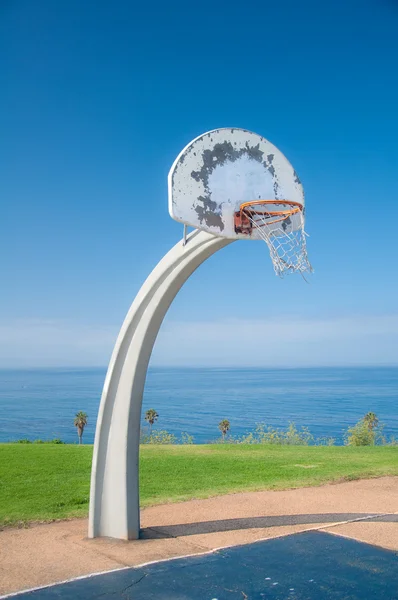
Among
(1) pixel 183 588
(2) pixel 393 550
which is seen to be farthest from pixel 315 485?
(1) pixel 183 588

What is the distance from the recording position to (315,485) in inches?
431

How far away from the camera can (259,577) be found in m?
6.11

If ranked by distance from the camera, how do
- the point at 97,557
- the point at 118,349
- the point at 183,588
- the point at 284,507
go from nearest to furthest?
the point at 183,588, the point at 97,557, the point at 118,349, the point at 284,507

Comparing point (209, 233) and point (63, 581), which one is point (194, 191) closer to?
point (209, 233)

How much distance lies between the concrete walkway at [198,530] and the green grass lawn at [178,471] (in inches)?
27.8

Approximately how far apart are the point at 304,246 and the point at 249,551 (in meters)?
3.62

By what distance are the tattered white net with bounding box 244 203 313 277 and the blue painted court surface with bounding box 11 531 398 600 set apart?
10.4 feet

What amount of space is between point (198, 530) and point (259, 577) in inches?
73.5

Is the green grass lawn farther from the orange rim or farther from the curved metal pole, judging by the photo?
the orange rim

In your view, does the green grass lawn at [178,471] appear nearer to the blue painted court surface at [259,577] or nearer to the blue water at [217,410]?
the blue painted court surface at [259,577]

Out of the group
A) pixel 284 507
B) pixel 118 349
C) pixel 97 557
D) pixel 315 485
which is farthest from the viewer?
pixel 315 485

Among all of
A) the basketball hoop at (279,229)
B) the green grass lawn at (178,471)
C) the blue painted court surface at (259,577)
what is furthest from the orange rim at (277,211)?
the green grass lawn at (178,471)

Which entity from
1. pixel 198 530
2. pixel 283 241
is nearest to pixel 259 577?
pixel 198 530

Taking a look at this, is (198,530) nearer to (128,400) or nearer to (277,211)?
(128,400)
